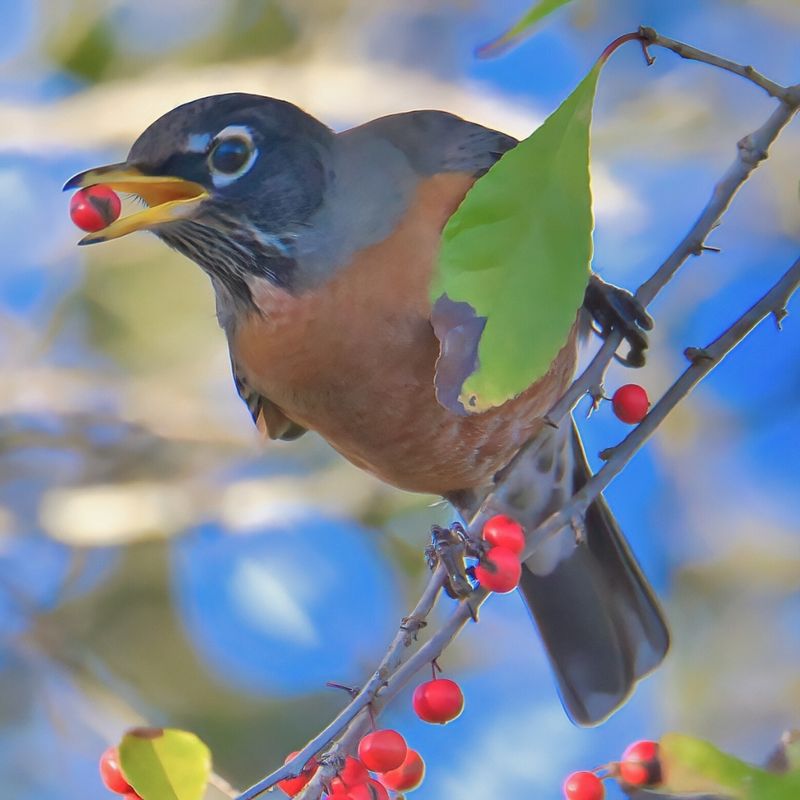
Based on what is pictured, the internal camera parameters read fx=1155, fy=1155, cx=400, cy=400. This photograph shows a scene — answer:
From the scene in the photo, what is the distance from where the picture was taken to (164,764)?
50.4 inches

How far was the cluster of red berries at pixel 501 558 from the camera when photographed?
4.92 feet

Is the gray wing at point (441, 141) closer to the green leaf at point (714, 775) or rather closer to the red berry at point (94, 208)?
the red berry at point (94, 208)

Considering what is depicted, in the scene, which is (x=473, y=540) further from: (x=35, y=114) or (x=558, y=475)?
(x=35, y=114)

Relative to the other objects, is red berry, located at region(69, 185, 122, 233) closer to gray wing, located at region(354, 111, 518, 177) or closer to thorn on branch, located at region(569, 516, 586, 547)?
gray wing, located at region(354, 111, 518, 177)

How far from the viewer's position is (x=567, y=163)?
1089 mm

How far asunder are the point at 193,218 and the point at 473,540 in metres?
0.82

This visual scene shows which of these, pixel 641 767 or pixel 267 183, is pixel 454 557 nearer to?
pixel 641 767

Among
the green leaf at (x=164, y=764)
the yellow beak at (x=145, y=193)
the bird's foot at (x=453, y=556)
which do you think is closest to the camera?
the green leaf at (x=164, y=764)

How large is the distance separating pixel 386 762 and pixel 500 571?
292mm

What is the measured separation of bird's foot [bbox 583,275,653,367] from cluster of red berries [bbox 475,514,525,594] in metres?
0.50

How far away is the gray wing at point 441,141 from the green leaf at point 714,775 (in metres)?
1.37

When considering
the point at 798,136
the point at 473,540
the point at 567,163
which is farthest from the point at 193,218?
the point at 798,136

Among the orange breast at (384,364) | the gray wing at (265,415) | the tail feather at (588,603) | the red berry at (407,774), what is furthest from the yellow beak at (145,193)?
the tail feather at (588,603)

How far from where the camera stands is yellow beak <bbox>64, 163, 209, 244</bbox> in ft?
5.69
